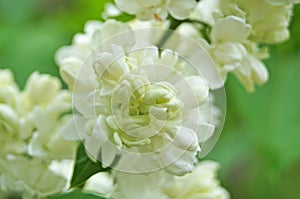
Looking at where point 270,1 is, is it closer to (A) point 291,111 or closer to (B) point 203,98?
(B) point 203,98

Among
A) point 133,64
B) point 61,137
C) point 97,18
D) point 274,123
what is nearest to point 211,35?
point 133,64

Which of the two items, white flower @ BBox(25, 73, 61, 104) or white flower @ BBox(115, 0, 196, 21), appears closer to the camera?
white flower @ BBox(115, 0, 196, 21)

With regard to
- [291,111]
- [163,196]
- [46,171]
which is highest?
[46,171]

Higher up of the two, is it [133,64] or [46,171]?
[133,64]

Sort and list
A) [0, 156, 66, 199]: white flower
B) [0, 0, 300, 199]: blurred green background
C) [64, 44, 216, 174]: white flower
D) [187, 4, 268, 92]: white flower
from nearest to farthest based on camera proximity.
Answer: [64, 44, 216, 174]: white flower, [187, 4, 268, 92]: white flower, [0, 156, 66, 199]: white flower, [0, 0, 300, 199]: blurred green background

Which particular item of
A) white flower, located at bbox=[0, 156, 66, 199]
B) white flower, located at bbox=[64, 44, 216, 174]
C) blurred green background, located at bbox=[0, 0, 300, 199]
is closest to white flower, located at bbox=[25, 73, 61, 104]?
white flower, located at bbox=[0, 156, 66, 199]

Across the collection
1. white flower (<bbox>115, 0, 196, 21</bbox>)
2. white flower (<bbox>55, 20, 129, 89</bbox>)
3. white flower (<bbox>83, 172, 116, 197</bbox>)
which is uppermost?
white flower (<bbox>115, 0, 196, 21</bbox>)

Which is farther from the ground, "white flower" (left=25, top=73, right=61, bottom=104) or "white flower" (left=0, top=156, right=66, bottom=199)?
"white flower" (left=25, top=73, right=61, bottom=104)

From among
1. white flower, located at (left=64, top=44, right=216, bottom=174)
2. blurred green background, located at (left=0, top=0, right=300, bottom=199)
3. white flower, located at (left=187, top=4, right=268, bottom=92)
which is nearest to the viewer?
white flower, located at (left=64, top=44, right=216, bottom=174)

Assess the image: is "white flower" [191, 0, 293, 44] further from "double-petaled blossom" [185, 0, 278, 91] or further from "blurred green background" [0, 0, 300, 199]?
"blurred green background" [0, 0, 300, 199]
